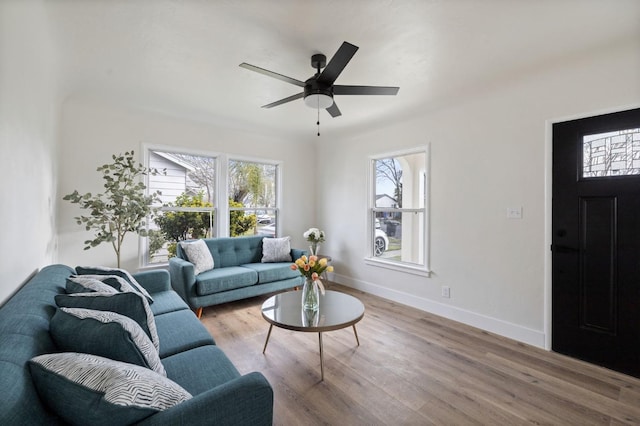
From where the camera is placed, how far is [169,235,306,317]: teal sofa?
128 inches

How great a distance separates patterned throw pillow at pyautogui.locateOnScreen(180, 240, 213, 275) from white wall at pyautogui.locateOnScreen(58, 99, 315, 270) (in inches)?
29.7

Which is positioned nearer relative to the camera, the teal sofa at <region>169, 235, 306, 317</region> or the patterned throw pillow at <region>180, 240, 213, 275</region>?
the teal sofa at <region>169, 235, 306, 317</region>

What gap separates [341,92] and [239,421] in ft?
7.39

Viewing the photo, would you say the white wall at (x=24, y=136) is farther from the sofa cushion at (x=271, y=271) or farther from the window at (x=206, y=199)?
the sofa cushion at (x=271, y=271)

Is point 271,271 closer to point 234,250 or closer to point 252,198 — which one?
point 234,250

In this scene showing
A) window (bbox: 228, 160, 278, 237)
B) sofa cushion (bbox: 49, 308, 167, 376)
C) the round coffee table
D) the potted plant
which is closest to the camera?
sofa cushion (bbox: 49, 308, 167, 376)

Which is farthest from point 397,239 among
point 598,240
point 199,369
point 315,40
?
point 199,369

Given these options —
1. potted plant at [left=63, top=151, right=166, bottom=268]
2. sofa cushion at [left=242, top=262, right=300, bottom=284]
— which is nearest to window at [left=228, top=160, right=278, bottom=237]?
sofa cushion at [left=242, top=262, right=300, bottom=284]

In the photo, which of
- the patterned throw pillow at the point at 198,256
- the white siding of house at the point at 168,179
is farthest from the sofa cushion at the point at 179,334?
the white siding of house at the point at 168,179

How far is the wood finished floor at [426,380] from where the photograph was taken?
5.95ft

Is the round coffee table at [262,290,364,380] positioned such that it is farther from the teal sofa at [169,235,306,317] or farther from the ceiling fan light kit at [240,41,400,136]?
the ceiling fan light kit at [240,41,400,136]

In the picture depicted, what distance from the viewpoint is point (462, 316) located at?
3.29 metres

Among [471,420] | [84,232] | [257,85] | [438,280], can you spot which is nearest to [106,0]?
[257,85]

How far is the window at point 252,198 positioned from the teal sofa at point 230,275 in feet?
1.33
